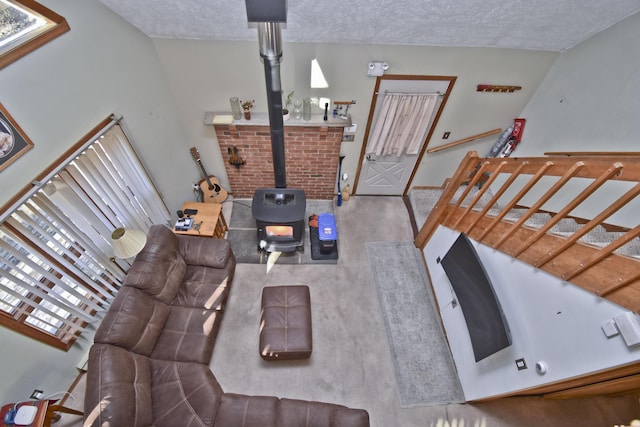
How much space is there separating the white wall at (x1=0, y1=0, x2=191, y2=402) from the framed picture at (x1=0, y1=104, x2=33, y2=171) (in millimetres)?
47

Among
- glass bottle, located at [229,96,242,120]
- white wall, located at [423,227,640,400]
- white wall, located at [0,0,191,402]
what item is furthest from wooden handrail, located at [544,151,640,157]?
white wall, located at [0,0,191,402]

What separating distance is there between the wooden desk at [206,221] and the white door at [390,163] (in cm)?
225

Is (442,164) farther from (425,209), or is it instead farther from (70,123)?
(70,123)

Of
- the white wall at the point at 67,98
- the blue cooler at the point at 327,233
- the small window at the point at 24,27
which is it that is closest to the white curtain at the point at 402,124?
the blue cooler at the point at 327,233

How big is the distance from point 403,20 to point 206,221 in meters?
3.16

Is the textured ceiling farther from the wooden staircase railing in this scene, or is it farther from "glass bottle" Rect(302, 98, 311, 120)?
the wooden staircase railing

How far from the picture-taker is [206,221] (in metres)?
3.52

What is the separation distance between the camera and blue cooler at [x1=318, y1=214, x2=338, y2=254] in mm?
3637

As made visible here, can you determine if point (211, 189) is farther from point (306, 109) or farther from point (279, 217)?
point (306, 109)

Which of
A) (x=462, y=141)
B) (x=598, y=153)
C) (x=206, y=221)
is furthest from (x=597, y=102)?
(x=206, y=221)

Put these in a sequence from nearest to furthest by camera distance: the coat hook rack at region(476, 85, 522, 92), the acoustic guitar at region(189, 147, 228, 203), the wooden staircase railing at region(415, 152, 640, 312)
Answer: the wooden staircase railing at region(415, 152, 640, 312)
the coat hook rack at region(476, 85, 522, 92)
the acoustic guitar at region(189, 147, 228, 203)

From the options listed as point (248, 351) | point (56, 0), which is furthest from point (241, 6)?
point (248, 351)

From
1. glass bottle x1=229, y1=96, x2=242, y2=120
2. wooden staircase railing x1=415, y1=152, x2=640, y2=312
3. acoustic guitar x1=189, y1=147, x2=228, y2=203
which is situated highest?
glass bottle x1=229, y1=96, x2=242, y2=120

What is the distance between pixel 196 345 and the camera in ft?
8.61
